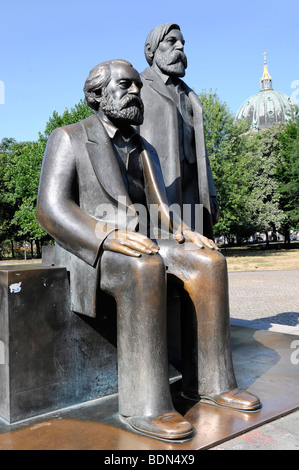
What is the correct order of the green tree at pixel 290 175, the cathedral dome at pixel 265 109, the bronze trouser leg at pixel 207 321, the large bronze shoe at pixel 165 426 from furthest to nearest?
the cathedral dome at pixel 265 109
the green tree at pixel 290 175
the bronze trouser leg at pixel 207 321
the large bronze shoe at pixel 165 426

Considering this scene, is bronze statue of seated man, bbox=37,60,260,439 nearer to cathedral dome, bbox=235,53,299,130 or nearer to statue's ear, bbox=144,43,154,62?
statue's ear, bbox=144,43,154,62

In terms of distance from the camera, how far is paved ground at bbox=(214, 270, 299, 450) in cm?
235

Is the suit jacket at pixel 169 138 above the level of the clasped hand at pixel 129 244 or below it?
above

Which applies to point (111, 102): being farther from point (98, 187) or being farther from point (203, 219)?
point (203, 219)

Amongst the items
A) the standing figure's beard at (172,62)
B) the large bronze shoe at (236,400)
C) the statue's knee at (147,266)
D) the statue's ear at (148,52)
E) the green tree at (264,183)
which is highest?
the green tree at (264,183)

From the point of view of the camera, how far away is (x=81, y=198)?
3.00m

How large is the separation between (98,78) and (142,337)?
5.71 feet

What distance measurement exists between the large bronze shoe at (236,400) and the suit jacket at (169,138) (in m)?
1.84

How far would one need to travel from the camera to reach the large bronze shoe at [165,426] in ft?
7.50

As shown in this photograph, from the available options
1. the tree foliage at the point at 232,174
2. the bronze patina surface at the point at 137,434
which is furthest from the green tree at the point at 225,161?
the bronze patina surface at the point at 137,434

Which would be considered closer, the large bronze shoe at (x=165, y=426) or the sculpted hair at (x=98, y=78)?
the large bronze shoe at (x=165, y=426)

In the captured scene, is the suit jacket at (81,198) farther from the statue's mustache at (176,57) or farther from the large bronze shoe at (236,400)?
the statue's mustache at (176,57)
